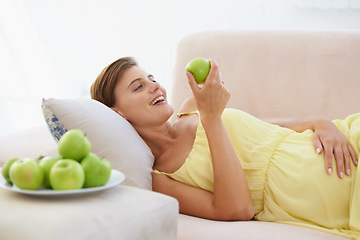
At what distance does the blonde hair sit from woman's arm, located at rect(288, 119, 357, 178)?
2.64 ft

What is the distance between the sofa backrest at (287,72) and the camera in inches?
78.4

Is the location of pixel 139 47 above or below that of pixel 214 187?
above

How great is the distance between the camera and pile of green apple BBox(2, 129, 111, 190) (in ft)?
3.00

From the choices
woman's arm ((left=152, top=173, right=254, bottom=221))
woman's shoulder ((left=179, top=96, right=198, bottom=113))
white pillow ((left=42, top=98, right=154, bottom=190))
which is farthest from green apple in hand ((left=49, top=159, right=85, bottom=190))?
woman's shoulder ((left=179, top=96, right=198, bottom=113))

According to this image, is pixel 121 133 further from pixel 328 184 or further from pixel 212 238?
pixel 328 184

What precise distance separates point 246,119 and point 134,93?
0.46m

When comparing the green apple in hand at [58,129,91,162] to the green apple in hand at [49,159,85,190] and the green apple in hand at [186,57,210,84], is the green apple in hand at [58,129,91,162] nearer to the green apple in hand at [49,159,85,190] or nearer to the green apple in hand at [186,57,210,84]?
the green apple in hand at [49,159,85,190]

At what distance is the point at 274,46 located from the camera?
2090mm

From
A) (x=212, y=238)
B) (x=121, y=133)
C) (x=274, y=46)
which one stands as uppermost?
(x=274, y=46)

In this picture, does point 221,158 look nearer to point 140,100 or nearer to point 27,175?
point 140,100

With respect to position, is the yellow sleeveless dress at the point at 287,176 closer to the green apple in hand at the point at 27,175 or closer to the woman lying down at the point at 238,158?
the woman lying down at the point at 238,158

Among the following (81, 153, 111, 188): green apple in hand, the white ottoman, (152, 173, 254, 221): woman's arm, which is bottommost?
(152, 173, 254, 221): woman's arm

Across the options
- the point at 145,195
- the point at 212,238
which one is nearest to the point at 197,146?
the point at 212,238

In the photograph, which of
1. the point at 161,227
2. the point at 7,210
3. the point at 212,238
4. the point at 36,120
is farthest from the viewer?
the point at 36,120
